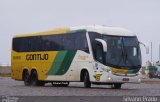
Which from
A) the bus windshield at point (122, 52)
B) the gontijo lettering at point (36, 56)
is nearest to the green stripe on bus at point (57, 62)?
the gontijo lettering at point (36, 56)

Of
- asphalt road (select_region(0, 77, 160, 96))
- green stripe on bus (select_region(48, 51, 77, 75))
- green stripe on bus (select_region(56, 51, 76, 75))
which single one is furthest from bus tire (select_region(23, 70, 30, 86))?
asphalt road (select_region(0, 77, 160, 96))

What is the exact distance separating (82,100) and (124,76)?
46.6ft

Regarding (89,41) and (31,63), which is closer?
(89,41)

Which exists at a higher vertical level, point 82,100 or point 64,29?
point 64,29

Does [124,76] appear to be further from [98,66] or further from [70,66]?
[70,66]

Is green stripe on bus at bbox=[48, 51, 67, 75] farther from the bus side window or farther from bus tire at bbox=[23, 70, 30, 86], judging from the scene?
the bus side window

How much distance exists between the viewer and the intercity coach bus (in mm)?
31625

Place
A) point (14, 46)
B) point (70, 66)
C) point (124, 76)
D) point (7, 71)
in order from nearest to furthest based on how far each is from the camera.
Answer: point (124, 76) < point (70, 66) < point (14, 46) < point (7, 71)

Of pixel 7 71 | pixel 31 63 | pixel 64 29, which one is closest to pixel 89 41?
pixel 64 29

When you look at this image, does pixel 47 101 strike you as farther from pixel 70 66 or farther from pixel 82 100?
pixel 70 66

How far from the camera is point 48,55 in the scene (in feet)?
118

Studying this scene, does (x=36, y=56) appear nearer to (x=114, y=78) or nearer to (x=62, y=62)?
(x=62, y=62)

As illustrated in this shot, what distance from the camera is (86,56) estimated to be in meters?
32.4

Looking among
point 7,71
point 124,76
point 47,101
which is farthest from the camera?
point 7,71
